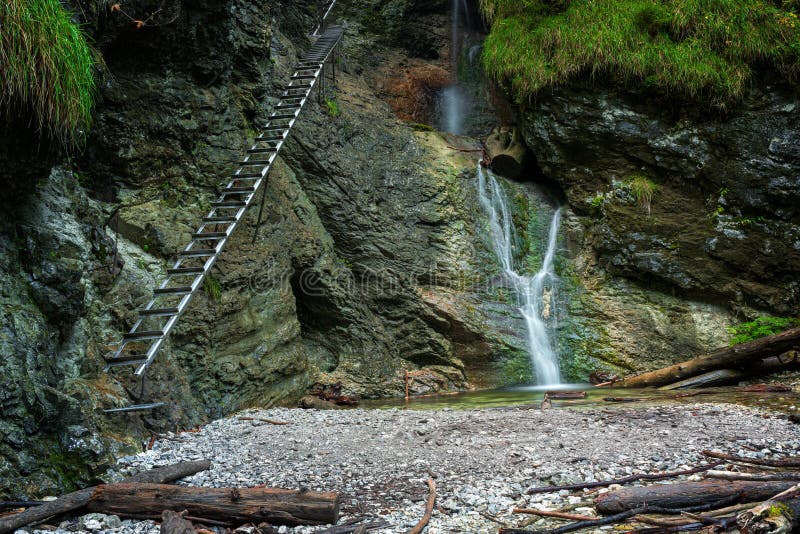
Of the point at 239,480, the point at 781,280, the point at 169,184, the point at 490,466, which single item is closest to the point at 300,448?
the point at 239,480

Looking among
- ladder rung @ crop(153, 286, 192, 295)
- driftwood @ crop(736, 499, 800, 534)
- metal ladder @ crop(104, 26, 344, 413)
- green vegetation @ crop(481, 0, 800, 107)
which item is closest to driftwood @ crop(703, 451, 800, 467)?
driftwood @ crop(736, 499, 800, 534)

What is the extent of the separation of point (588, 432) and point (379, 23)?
41.9 ft

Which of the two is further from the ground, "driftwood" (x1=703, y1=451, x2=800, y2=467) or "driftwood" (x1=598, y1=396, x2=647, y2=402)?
"driftwood" (x1=703, y1=451, x2=800, y2=467)

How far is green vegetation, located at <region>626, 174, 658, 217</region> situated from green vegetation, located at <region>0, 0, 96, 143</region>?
9.38m

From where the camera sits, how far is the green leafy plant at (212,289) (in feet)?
23.7

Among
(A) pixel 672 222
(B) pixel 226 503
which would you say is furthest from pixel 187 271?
(A) pixel 672 222

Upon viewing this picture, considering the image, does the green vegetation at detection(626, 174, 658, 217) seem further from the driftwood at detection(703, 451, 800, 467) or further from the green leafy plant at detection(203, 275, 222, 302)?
the green leafy plant at detection(203, 275, 222, 302)

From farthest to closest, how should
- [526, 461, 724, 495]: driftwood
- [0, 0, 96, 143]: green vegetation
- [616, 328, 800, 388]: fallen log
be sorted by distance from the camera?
[616, 328, 800, 388]: fallen log → [0, 0, 96, 143]: green vegetation → [526, 461, 724, 495]: driftwood

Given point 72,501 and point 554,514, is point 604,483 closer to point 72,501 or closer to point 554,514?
point 554,514

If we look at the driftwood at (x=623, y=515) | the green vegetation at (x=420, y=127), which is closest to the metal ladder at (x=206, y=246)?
the green vegetation at (x=420, y=127)

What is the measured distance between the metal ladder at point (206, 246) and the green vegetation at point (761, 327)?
8354 millimetres

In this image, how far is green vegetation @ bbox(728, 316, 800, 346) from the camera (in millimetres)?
9492

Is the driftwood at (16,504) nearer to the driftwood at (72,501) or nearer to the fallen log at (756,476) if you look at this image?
the driftwood at (72,501)

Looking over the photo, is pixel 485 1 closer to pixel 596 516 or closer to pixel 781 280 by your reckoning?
pixel 781 280
